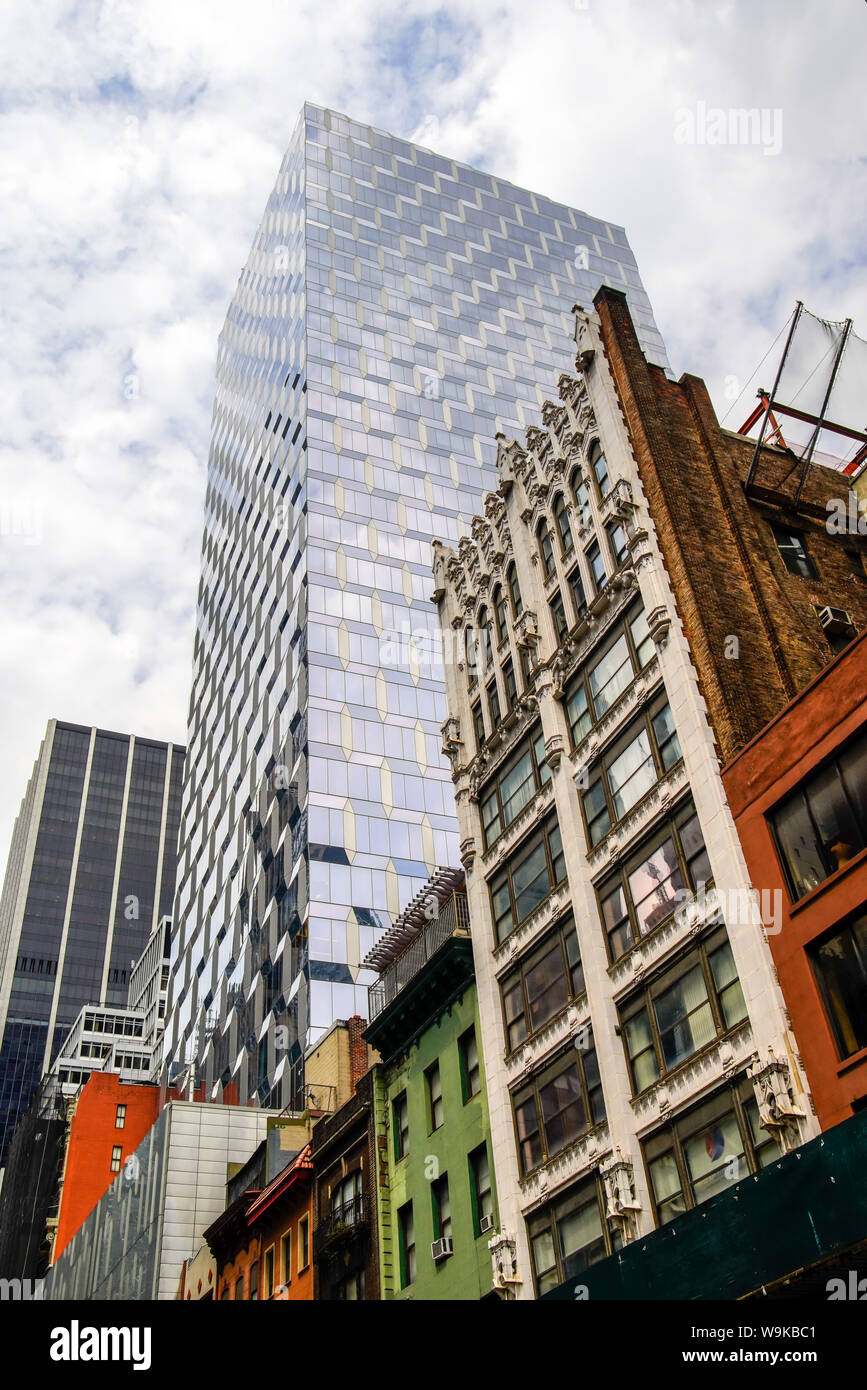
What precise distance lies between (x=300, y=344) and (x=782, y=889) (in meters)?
92.6

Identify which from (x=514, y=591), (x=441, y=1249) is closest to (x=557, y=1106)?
(x=441, y=1249)

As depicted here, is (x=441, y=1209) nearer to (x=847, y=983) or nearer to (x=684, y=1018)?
(x=684, y=1018)

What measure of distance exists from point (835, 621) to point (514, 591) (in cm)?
1054

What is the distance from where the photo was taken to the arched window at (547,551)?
36844 mm

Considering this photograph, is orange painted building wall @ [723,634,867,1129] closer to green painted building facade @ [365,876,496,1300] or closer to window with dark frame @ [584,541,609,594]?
window with dark frame @ [584,541,609,594]

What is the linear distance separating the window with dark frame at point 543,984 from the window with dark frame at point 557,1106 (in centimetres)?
126

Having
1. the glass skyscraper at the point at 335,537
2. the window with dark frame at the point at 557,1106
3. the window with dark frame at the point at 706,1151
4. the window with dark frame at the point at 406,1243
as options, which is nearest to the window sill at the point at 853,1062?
the window with dark frame at the point at 706,1151

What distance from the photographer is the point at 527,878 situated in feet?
110

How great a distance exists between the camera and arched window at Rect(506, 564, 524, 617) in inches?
1513

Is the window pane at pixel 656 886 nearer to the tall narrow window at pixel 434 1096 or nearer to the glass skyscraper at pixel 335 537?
the tall narrow window at pixel 434 1096

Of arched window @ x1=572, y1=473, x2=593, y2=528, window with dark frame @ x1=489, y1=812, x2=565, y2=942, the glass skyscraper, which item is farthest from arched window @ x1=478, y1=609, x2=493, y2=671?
the glass skyscraper

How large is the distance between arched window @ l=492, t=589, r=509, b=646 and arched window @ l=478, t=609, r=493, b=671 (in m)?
0.64

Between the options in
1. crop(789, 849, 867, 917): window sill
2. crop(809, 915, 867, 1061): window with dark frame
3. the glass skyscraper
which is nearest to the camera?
crop(809, 915, 867, 1061): window with dark frame
